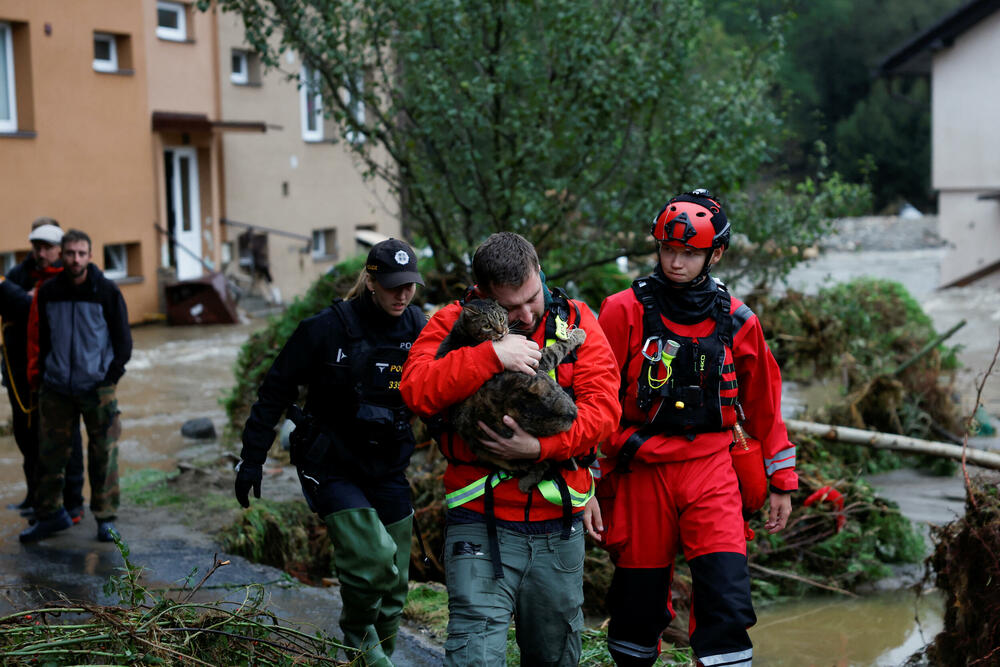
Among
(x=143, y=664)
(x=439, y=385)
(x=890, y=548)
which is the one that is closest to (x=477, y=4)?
(x=890, y=548)

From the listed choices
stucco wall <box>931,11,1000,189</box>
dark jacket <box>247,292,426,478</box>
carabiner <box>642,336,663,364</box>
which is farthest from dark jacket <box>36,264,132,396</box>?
stucco wall <box>931,11,1000,189</box>

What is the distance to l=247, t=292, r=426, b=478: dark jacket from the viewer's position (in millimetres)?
4336

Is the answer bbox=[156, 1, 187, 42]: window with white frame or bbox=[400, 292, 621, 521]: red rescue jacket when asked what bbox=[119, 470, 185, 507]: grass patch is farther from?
bbox=[156, 1, 187, 42]: window with white frame

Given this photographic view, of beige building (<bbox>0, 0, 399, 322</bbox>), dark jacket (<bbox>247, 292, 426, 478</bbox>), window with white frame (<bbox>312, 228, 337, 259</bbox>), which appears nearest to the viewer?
dark jacket (<bbox>247, 292, 426, 478</bbox>)

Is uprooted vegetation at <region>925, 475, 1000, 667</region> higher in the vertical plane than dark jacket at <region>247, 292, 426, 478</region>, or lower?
lower

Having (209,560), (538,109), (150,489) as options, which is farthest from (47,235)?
(538,109)

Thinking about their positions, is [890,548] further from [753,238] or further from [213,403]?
[213,403]

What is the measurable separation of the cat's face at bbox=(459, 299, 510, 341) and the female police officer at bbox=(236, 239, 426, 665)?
75 cm

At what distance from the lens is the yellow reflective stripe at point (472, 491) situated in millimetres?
3582

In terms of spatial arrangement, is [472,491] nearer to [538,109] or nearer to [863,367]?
[538,109]

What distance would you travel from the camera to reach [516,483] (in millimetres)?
3586

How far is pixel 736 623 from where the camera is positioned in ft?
12.3

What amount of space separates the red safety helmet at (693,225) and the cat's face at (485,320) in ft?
2.90

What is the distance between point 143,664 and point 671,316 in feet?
7.47
